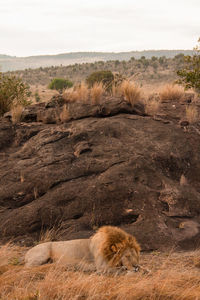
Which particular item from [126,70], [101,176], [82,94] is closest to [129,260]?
[101,176]

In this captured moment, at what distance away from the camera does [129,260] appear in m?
3.88

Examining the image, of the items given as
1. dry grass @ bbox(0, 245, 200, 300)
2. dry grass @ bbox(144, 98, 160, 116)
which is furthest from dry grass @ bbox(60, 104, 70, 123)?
dry grass @ bbox(0, 245, 200, 300)

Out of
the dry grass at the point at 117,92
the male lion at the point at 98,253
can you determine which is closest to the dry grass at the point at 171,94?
the dry grass at the point at 117,92

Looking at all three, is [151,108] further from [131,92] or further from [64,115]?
[64,115]

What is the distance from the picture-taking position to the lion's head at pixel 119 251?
385 centimetres

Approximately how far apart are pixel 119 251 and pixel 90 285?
1.89 ft

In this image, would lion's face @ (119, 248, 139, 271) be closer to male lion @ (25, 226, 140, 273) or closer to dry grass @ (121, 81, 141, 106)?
male lion @ (25, 226, 140, 273)

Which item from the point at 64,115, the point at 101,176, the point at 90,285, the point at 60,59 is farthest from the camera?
the point at 60,59

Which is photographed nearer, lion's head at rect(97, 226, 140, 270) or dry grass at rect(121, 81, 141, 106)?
lion's head at rect(97, 226, 140, 270)

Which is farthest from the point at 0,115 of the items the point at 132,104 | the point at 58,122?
the point at 132,104

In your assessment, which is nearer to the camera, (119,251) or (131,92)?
(119,251)

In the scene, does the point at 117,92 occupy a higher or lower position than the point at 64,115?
higher

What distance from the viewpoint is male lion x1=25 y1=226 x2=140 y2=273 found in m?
3.86

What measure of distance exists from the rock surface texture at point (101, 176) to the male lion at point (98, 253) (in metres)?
1.13
